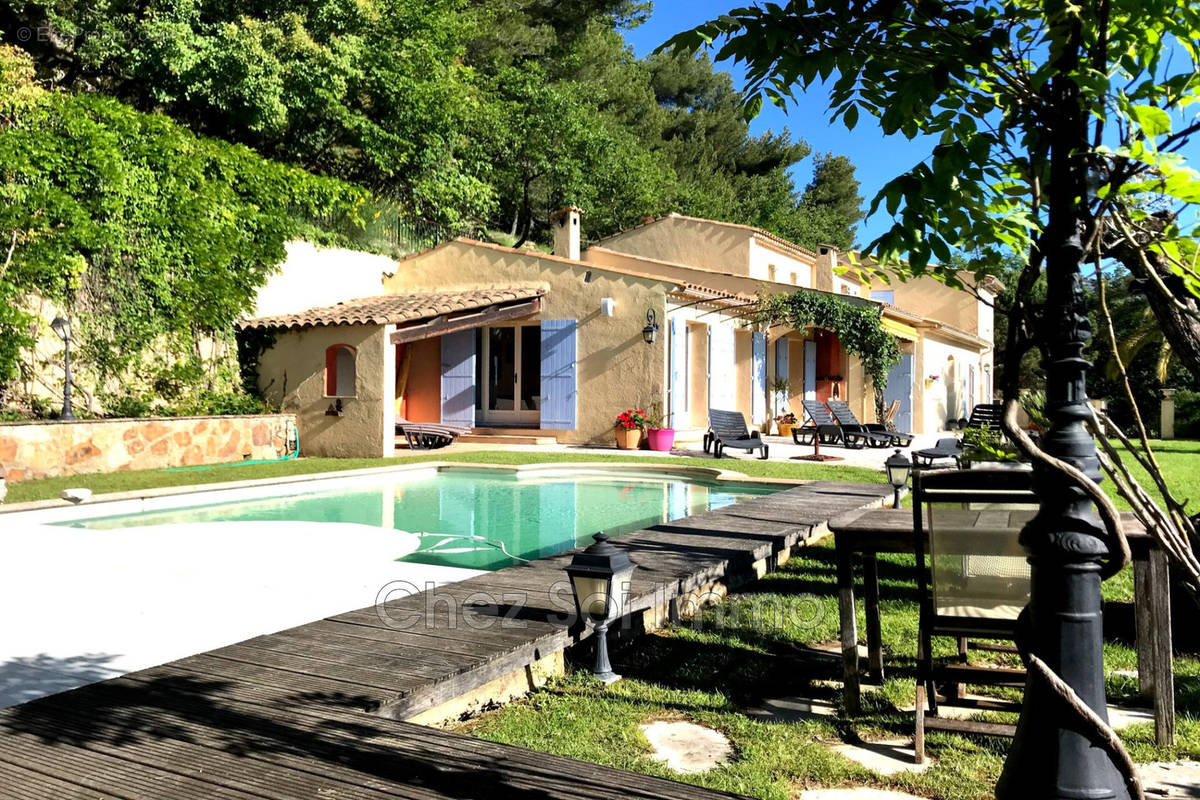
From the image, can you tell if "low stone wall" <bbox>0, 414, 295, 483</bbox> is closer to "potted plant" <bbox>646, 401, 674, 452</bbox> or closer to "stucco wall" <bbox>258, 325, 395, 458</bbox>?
"stucco wall" <bbox>258, 325, 395, 458</bbox>

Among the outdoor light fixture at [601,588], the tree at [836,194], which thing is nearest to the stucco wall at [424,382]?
the outdoor light fixture at [601,588]

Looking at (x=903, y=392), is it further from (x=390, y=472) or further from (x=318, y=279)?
(x=318, y=279)

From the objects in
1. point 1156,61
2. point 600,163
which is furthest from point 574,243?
point 1156,61

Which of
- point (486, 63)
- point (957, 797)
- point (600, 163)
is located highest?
point (486, 63)

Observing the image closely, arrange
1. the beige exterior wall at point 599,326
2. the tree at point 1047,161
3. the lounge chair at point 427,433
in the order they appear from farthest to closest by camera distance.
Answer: the beige exterior wall at point 599,326
the lounge chair at point 427,433
the tree at point 1047,161

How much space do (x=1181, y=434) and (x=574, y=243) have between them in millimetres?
19769

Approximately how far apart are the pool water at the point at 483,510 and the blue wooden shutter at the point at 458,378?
5.16 metres

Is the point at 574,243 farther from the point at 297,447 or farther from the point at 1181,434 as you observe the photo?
the point at 1181,434

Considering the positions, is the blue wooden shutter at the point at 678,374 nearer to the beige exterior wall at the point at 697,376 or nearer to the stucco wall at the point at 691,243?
the beige exterior wall at the point at 697,376

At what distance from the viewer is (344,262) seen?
19406mm

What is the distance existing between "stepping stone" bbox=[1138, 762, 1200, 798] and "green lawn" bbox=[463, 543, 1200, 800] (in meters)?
0.07

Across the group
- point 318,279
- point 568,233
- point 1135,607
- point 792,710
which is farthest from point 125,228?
point 1135,607

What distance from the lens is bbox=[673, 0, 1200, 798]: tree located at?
1653 millimetres

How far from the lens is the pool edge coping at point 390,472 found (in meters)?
9.31
